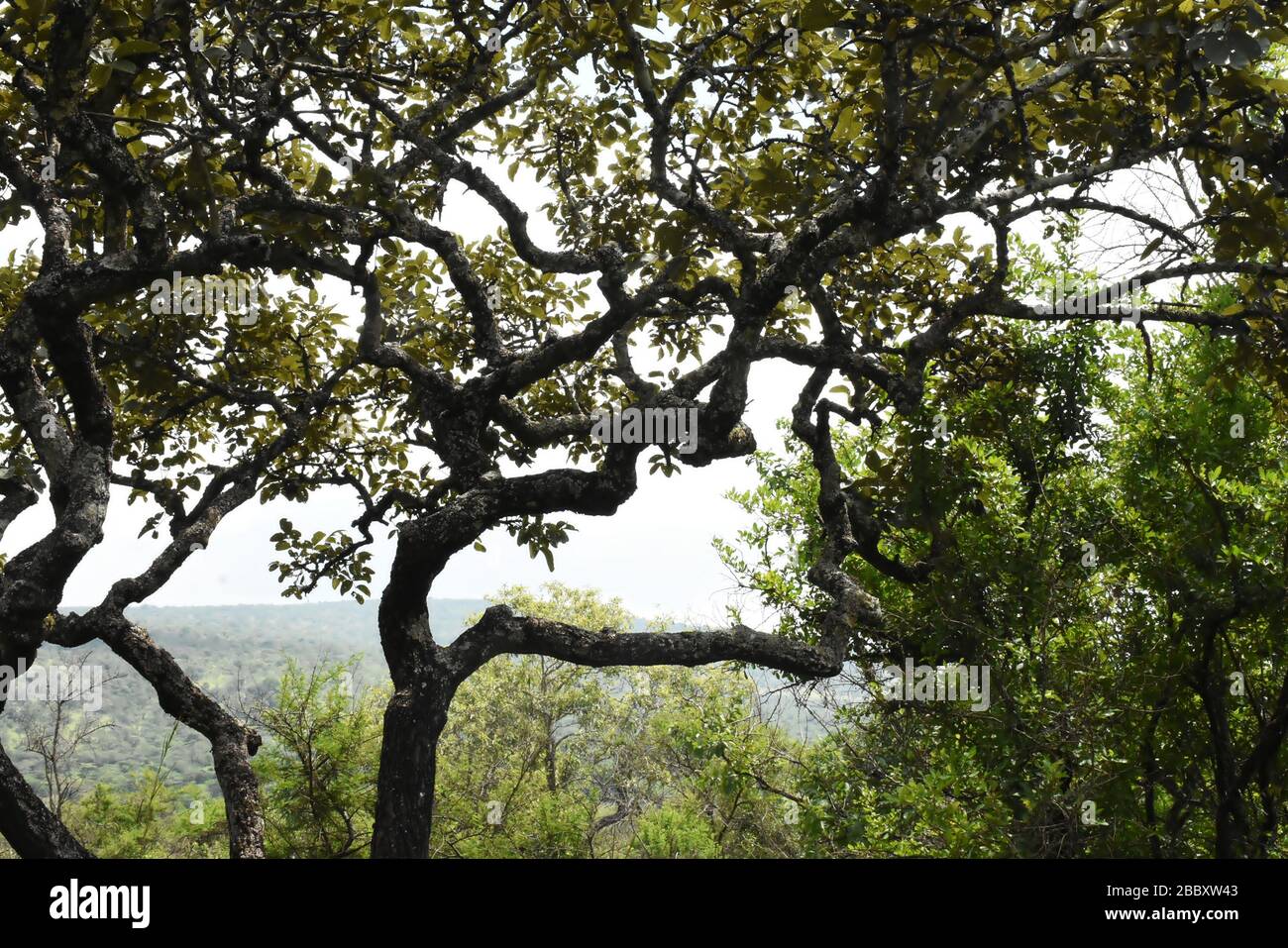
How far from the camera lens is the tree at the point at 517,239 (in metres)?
4.36

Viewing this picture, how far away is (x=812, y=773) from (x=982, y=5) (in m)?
4.72

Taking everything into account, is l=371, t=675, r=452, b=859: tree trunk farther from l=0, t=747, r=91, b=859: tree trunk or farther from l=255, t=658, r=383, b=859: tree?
l=255, t=658, r=383, b=859: tree

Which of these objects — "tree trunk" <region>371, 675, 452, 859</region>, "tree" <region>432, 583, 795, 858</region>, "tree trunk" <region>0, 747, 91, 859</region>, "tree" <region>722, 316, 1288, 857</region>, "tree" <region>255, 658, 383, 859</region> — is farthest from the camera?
"tree" <region>432, 583, 795, 858</region>

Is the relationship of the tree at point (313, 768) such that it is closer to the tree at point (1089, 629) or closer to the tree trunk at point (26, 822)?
the tree at point (1089, 629)

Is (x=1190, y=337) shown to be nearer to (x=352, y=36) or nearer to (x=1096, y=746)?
(x=1096, y=746)

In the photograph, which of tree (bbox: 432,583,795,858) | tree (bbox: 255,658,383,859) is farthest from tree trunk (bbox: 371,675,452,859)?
tree (bbox: 255,658,383,859)

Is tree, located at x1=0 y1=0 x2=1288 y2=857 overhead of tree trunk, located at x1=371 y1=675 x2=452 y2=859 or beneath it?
overhead

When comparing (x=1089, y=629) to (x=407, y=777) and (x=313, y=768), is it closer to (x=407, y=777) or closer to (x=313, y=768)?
(x=407, y=777)

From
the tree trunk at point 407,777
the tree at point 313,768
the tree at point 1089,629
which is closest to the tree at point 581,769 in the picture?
the tree at point 313,768

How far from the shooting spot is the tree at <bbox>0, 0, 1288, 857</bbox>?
4363mm

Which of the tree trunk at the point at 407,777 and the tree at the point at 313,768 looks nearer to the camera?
the tree trunk at the point at 407,777

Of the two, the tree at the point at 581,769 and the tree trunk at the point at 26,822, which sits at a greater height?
the tree trunk at the point at 26,822

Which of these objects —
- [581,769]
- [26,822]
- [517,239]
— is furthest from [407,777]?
[581,769]

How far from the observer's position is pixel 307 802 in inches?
496
